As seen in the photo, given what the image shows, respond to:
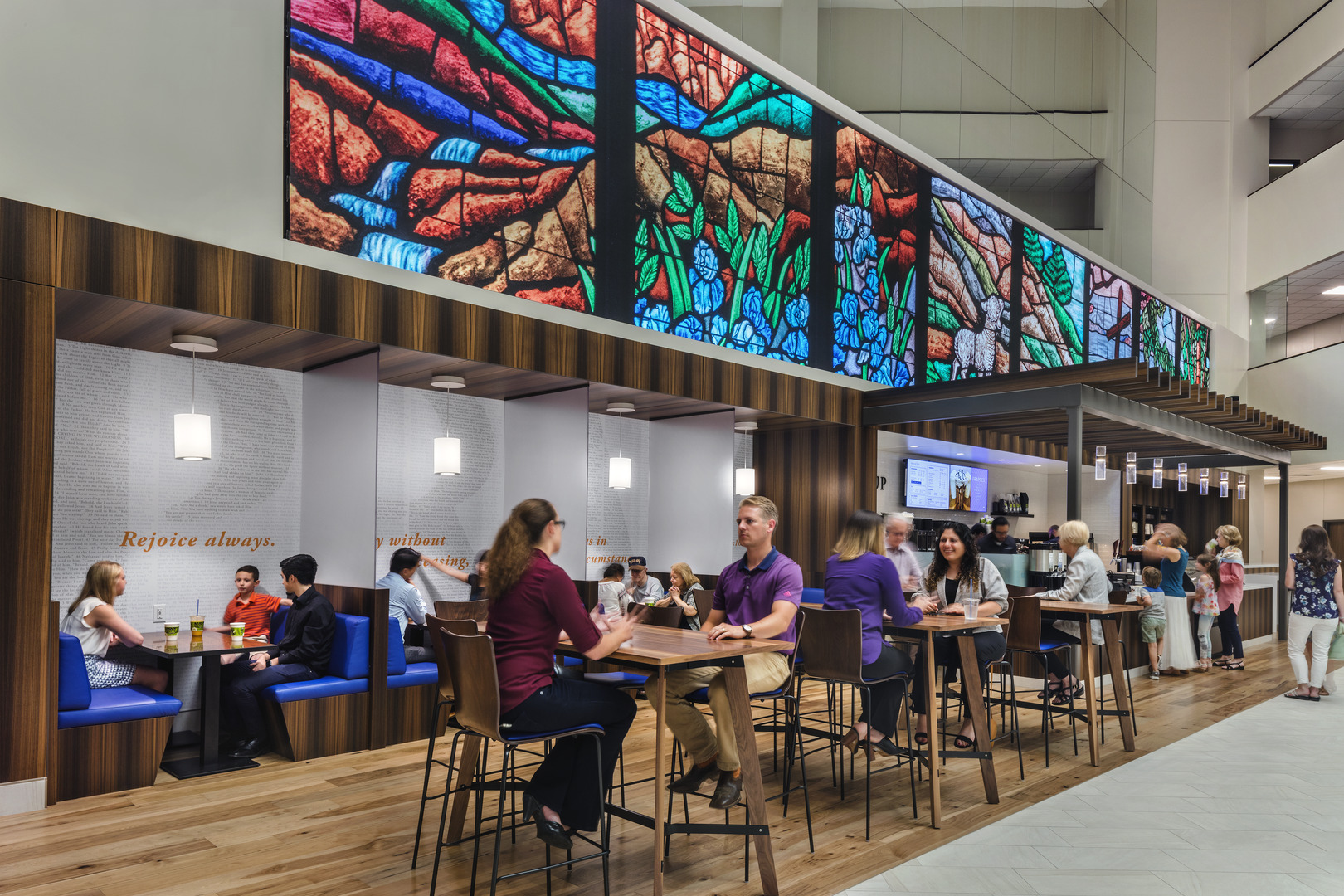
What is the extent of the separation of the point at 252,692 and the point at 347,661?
509 millimetres

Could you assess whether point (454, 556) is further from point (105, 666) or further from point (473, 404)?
point (105, 666)

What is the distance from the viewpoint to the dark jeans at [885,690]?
13.6 ft

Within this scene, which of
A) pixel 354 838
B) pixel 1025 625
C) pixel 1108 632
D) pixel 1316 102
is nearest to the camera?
pixel 354 838

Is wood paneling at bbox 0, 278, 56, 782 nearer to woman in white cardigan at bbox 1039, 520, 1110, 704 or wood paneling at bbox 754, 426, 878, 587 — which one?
woman in white cardigan at bbox 1039, 520, 1110, 704

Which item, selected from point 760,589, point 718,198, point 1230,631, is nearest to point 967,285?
point 718,198

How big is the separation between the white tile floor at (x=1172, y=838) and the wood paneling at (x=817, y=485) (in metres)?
3.66

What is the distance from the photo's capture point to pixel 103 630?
4.60 m

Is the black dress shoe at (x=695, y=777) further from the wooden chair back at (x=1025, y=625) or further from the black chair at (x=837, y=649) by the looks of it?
the wooden chair back at (x=1025, y=625)

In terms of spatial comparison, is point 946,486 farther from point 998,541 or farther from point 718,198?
point 718,198

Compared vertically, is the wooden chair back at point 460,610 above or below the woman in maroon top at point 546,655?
below

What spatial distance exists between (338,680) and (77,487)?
189 cm

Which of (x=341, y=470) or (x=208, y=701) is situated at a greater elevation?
(x=341, y=470)

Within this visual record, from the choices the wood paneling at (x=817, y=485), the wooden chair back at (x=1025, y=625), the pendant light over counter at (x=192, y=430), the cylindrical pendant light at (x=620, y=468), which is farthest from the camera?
the wood paneling at (x=817, y=485)

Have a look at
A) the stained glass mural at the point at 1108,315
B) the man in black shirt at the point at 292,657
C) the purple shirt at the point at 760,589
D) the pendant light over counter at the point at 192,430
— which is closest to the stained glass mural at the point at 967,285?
the stained glass mural at the point at 1108,315
